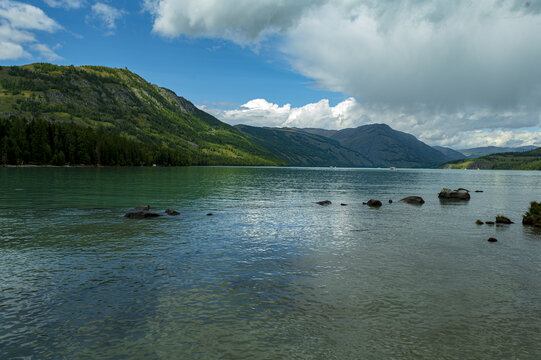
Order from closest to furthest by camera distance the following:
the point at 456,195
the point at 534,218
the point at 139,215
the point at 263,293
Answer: the point at 263,293
the point at 139,215
the point at 534,218
the point at 456,195

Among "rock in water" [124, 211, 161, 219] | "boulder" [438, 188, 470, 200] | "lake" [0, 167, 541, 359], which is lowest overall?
"lake" [0, 167, 541, 359]

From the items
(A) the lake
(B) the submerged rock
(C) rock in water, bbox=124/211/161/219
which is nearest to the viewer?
(A) the lake

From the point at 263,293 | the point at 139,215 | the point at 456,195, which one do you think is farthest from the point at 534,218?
the point at 139,215

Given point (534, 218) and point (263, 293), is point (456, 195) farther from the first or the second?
point (263, 293)

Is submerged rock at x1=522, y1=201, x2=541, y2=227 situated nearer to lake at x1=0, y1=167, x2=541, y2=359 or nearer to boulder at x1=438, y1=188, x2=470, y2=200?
lake at x1=0, y1=167, x2=541, y2=359

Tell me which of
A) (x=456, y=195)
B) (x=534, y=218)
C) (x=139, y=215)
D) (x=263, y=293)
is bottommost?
(x=263, y=293)

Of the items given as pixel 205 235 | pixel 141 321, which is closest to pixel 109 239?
pixel 205 235

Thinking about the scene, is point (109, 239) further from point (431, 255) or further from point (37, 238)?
point (431, 255)

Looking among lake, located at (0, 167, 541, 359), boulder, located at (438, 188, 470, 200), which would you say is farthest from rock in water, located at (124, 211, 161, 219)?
boulder, located at (438, 188, 470, 200)

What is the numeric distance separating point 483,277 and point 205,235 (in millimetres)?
24613

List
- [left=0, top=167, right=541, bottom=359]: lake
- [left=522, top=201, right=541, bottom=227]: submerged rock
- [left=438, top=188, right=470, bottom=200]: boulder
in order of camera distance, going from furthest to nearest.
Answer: [left=438, top=188, right=470, bottom=200]: boulder → [left=522, top=201, right=541, bottom=227]: submerged rock → [left=0, top=167, right=541, bottom=359]: lake

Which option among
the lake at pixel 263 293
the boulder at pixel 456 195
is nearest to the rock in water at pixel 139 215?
the lake at pixel 263 293

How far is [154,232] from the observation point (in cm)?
3541

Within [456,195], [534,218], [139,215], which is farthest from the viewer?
[456,195]
